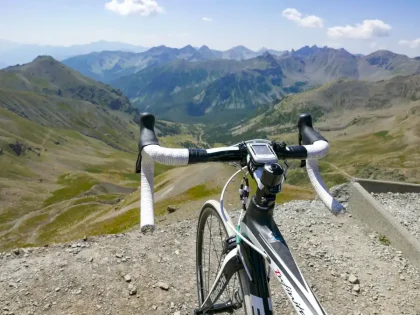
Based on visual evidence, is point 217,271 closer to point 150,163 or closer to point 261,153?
point 150,163

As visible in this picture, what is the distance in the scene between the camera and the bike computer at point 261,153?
420cm

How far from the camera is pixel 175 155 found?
4586 mm

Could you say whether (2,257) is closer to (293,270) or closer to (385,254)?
(293,270)

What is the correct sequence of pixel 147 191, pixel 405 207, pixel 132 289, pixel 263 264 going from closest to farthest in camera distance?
pixel 263 264, pixel 147 191, pixel 132 289, pixel 405 207

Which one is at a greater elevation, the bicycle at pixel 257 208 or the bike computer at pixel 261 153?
the bike computer at pixel 261 153

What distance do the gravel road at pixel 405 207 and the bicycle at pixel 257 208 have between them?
39.6ft

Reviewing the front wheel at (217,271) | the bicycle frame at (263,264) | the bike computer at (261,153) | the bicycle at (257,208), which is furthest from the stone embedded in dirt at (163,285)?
the bike computer at (261,153)

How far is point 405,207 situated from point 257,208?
1639 centimetres

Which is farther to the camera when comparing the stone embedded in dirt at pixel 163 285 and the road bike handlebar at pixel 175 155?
the stone embedded in dirt at pixel 163 285

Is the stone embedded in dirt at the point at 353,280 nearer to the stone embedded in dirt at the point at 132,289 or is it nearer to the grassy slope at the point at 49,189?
the stone embedded in dirt at the point at 132,289

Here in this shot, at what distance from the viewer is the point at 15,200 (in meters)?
128

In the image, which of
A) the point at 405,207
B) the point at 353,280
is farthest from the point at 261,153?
the point at 405,207

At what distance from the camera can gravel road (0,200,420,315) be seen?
32.9 feet

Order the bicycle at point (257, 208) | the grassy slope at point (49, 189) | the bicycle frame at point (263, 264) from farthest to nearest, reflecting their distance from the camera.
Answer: the grassy slope at point (49, 189)
the bicycle at point (257, 208)
the bicycle frame at point (263, 264)
